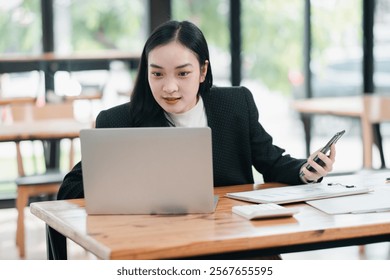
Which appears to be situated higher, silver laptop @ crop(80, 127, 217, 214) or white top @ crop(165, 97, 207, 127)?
white top @ crop(165, 97, 207, 127)

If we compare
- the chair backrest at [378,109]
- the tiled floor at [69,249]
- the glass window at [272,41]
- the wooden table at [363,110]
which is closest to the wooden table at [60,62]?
the glass window at [272,41]

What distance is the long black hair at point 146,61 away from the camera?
2.33 m

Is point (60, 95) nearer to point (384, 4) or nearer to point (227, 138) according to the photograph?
point (384, 4)

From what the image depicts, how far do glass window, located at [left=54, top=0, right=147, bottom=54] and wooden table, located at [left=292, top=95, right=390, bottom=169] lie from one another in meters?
1.47

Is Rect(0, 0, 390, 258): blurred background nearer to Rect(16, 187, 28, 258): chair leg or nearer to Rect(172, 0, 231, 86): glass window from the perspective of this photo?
Rect(172, 0, 231, 86): glass window

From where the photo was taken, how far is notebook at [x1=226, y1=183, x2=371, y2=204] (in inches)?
81.7

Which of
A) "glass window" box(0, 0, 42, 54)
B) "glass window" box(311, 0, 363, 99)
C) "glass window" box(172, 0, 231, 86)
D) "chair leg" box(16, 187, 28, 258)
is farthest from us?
"glass window" box(311, 0, 363, 99)

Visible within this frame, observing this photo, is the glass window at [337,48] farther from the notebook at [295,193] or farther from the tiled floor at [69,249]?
the notebook at [295,193]

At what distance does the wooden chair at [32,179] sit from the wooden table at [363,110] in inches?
64.9

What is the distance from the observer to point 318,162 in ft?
7.44

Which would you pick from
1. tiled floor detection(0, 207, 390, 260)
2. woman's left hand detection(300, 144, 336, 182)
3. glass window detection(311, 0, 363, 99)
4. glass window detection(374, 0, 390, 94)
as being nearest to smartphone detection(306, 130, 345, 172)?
woman's left hand detection(300, 144, 336, 182)

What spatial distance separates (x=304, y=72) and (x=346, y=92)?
474mm

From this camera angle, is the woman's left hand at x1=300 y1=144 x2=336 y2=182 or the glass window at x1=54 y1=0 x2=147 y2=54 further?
the glass window at x1=54 y1=0 x2=147 y2=54

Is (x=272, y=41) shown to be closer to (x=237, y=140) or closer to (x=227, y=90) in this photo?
(x=227, y=90)
